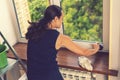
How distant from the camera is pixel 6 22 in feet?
7.33

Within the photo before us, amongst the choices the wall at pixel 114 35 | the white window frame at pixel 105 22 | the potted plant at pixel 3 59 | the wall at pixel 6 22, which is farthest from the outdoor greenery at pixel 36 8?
the wall at pixel 114 35

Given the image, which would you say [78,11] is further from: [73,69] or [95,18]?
[73,69]

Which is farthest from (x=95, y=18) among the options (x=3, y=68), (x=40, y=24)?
(x=3, y=68)

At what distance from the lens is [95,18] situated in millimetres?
1936

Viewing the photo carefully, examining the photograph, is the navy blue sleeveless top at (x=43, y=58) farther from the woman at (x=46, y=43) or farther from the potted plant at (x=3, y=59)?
the potted plant at (x=3, y=59)

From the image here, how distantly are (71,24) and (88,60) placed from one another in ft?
1.35

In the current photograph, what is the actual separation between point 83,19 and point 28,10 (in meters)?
0.60

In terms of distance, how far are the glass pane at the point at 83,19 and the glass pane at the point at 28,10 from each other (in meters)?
0.25

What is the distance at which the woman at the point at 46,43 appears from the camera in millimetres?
1495

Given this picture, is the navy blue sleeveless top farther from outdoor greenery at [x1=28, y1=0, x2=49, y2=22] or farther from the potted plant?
outdoor greenery at [x1=28, y1=0, x2=49, y2=22]

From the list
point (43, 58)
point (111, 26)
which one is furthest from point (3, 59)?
point (111, 26)

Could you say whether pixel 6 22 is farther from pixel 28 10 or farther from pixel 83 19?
pixel 83 19

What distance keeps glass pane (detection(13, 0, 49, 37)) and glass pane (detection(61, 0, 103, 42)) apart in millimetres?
250

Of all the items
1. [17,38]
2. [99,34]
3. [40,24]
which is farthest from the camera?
[17,38]
